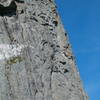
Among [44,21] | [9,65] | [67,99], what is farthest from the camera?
[44,21]

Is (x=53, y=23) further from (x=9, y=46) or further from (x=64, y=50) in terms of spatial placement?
(x=9, y=46)

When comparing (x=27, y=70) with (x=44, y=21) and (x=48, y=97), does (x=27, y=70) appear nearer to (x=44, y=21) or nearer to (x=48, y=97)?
(x=48, y=97)

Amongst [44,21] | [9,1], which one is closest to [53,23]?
[44,21]

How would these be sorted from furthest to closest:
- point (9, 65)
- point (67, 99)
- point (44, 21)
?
point (44, 21)
point (67, 99)
point (9, 65)

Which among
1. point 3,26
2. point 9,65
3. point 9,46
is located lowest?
point 9,65

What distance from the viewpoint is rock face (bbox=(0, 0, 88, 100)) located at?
796 cm

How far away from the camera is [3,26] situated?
28.7 feet

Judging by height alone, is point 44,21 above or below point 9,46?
above

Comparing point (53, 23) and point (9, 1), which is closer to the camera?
point (9, 1)

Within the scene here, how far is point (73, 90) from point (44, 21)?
6.15ft

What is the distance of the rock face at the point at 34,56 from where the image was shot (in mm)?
7957

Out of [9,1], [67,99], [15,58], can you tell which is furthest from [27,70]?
[9,1]

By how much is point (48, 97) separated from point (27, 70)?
0.74 metres

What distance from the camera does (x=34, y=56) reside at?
8.50 metres
